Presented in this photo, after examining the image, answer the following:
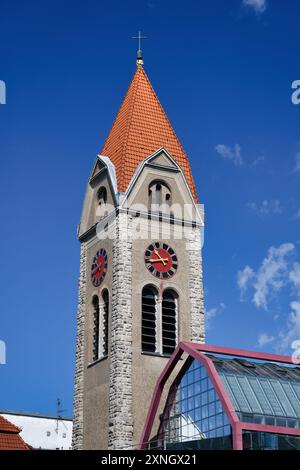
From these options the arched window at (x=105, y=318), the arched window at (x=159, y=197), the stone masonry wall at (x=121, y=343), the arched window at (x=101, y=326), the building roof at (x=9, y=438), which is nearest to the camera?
the building roof at (x=9, y=438)

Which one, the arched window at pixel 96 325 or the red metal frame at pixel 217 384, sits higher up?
the arched window at pixel 96 325

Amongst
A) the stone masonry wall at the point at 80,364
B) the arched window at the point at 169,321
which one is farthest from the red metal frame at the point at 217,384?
the stone masonry wall at the point at 80,364

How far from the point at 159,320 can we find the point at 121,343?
3.04 metres

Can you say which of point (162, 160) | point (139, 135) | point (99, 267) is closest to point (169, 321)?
point (99, 267)

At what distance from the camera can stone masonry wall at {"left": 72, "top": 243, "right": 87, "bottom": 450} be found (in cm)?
5188

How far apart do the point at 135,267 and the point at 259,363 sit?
31.8 feet

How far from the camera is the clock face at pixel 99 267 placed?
175 ft

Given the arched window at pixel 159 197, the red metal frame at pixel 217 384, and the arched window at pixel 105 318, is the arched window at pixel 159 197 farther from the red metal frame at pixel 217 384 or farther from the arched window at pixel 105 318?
the red metal frame at pixel 217 384

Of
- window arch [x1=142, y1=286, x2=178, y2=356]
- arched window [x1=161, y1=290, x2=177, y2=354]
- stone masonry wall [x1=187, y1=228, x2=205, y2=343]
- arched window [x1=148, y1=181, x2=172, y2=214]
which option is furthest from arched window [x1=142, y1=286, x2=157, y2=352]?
arched window [x1=148, y1=181, x2=172, y2=214]

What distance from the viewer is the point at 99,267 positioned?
2126 inches

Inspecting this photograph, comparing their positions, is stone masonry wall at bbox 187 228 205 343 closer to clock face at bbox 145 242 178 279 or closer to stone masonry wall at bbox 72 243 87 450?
clock face at bbox 145 242 178 279

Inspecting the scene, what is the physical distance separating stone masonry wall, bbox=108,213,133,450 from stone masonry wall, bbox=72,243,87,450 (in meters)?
3.90

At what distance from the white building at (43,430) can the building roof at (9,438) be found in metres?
26.7
